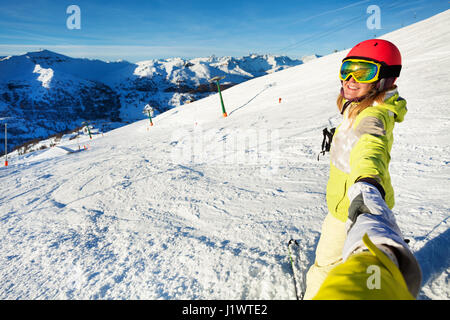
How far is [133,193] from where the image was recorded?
4789mm

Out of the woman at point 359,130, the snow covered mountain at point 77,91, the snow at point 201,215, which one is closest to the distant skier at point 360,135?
the woman at point 359,130

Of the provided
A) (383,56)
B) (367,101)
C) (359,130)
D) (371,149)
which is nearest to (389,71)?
(383,56)

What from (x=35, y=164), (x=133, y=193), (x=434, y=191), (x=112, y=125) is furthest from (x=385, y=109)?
(x=112, y=125)

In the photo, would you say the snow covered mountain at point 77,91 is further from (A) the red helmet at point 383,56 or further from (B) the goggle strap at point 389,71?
(B) the goggle strap at point 389,71

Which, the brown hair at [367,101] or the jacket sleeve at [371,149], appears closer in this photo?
the jacket sleeve at [371,149]

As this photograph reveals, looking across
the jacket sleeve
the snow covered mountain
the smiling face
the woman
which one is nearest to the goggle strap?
the woman

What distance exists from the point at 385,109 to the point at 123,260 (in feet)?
10.8

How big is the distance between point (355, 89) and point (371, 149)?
0.75 m

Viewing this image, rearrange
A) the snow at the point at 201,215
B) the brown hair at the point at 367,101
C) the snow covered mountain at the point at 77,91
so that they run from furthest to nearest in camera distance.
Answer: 1. the snow covered mountain at the point at 77,91
2. the snow at the point at 201,215
3. the brown hair at the point at 367,101

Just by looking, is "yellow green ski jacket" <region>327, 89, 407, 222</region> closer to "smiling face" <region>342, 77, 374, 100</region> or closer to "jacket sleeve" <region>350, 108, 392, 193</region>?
"jacket sleeve" <region>350, 108, 392, 193</region>

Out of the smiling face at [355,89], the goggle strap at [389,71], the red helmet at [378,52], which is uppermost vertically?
the red helmet at [378,52]

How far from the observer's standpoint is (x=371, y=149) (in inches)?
52.8

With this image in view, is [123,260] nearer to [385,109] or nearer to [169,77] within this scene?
[385,109]

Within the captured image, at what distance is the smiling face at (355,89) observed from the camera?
1757 millimetres
